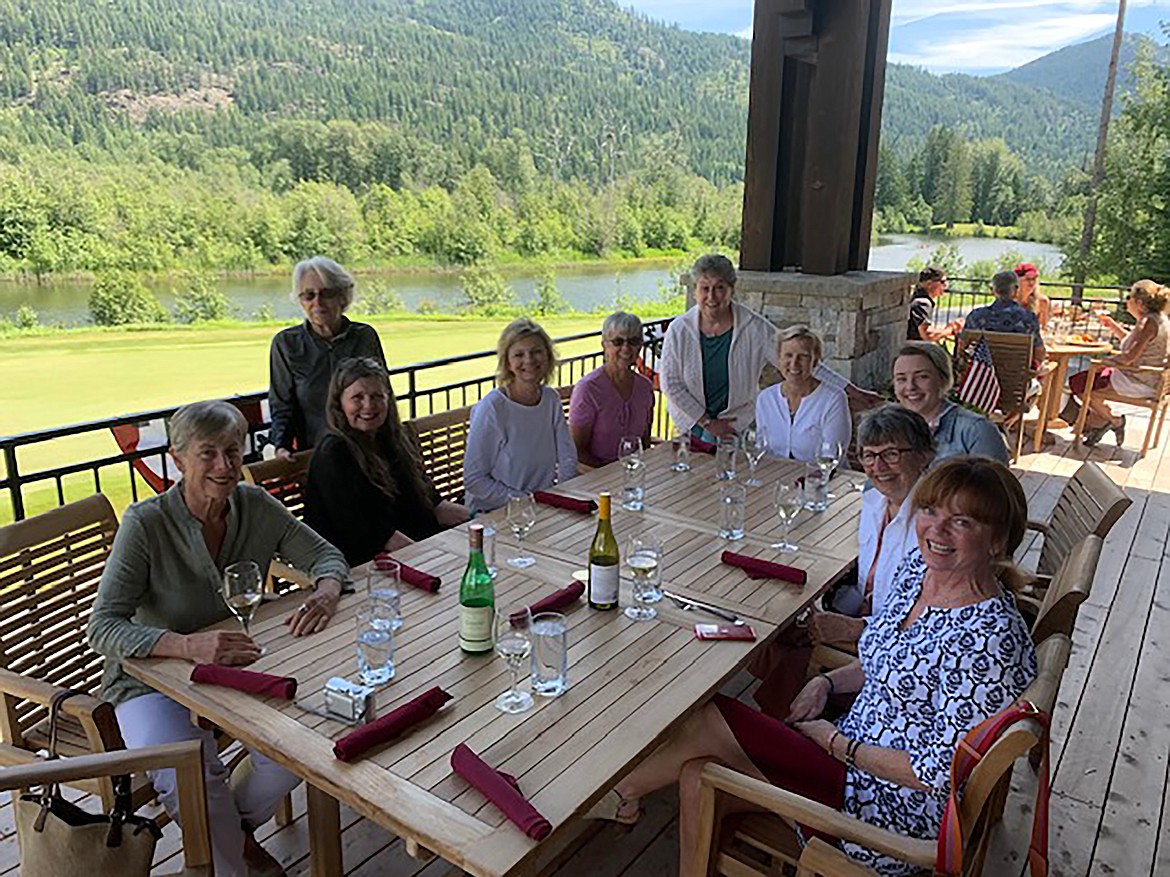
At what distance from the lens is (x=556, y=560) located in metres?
2.21

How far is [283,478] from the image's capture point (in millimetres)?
2684

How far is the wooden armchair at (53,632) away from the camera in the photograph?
171cm

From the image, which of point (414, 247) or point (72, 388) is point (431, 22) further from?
point (72, 388)

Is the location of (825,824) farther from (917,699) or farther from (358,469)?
(358,469)

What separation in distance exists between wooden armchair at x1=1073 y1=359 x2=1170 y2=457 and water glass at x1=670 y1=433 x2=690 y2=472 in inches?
172

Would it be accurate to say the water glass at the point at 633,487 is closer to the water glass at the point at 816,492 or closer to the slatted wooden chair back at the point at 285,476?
the water glass at the point at 816,492

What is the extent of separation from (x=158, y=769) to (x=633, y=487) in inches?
63.7

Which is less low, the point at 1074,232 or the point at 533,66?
the point at 533,66

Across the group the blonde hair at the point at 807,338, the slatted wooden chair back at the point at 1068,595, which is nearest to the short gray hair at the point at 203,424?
the slatted wooden chair back at the point at 1068,595

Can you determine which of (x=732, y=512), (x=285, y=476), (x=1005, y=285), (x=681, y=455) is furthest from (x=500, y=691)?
(x=1005, y=285)

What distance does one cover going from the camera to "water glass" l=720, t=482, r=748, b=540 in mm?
2404

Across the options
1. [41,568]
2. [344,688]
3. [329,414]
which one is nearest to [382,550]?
[329,414]

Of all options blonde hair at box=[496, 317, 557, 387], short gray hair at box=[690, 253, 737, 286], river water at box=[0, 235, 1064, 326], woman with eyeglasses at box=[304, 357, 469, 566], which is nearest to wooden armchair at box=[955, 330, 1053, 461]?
short gray hair at box=[690, 253, 737, 286]

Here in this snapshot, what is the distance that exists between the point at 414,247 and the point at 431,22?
9925 mm
